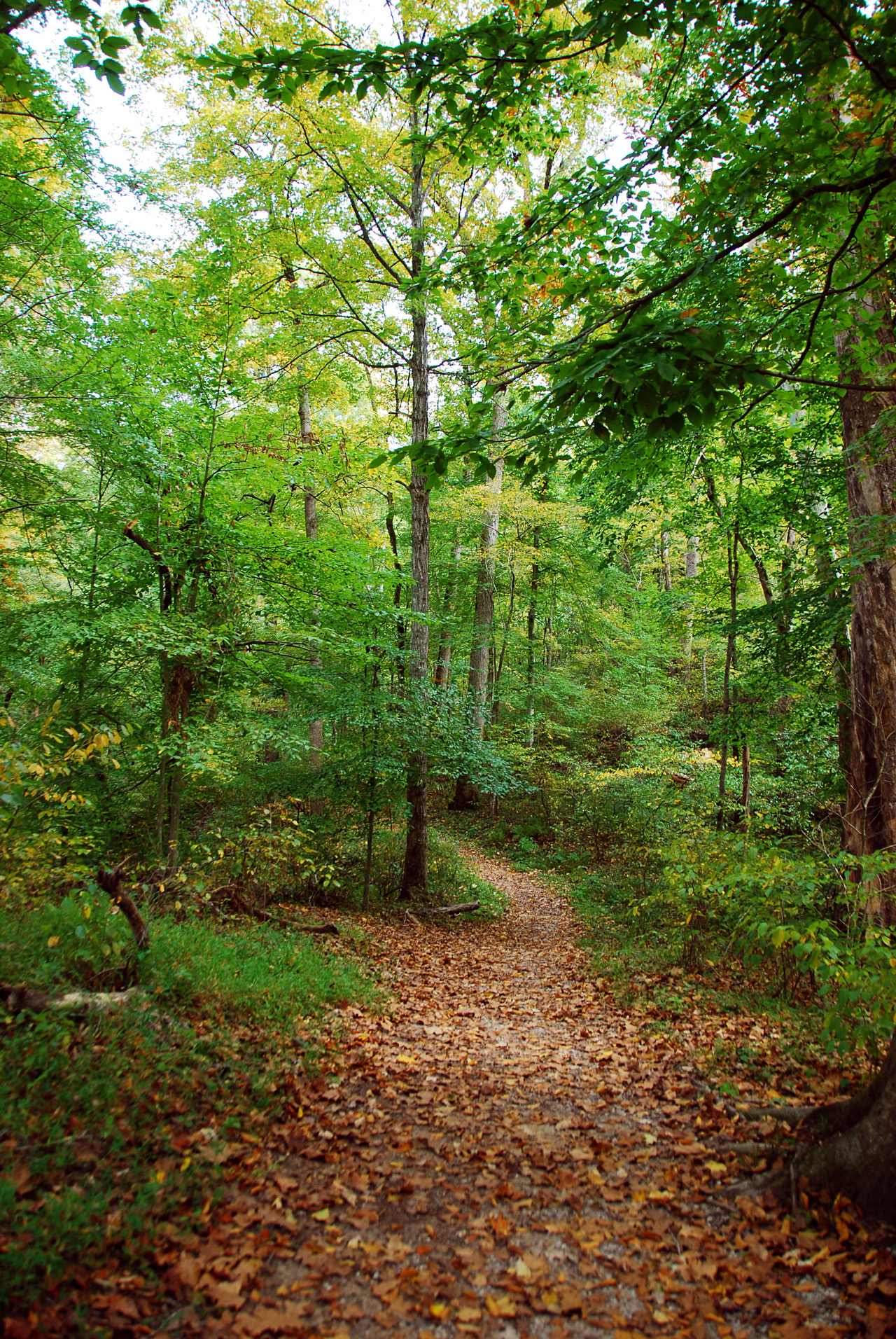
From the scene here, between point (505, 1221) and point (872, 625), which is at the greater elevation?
point (872, 625)

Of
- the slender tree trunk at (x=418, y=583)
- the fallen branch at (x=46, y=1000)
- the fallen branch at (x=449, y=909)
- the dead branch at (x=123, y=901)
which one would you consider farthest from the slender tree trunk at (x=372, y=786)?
the fallen branch at (x=46, y=1000)

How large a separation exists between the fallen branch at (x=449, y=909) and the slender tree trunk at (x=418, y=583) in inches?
13.1

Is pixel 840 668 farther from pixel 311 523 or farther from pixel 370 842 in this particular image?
pixel 311 523

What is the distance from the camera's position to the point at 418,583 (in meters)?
10.0

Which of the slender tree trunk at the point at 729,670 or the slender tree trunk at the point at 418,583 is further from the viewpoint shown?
A: the slender tree trunk at the point at 418,583

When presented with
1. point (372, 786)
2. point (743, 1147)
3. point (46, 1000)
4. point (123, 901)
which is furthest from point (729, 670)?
point (46, 1000)

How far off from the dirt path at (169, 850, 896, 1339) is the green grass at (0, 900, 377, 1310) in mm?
270

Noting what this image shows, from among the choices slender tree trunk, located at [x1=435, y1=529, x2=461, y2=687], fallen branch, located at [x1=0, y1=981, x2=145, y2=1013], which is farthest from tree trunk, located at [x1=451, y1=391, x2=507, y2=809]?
fallen branch, located at [x1=0, y1=981, x2=145, y2=1013]

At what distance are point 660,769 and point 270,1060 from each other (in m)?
9.15

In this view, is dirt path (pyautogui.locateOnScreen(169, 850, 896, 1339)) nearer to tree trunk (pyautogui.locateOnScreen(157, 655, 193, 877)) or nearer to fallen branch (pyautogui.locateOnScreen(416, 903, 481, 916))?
tree trunk (pyautogui.locateOnScreen(157, 655, 193, 877))

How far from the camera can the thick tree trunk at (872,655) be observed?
19.2ft

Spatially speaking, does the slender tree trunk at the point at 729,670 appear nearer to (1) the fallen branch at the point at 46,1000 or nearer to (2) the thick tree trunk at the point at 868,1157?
(2) the thick tree trunk at the point at 868,1157

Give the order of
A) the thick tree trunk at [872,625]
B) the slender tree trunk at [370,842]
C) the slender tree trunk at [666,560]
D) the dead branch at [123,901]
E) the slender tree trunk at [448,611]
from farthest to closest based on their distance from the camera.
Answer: the slender tree trunk at [666,560] < the slender tree trunk at [448,611] < the slender tree trunk at [370,842] < the thick tree trunk at [872,625] < the dead branch at [123,901]

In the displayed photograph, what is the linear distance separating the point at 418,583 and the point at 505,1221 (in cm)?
812
